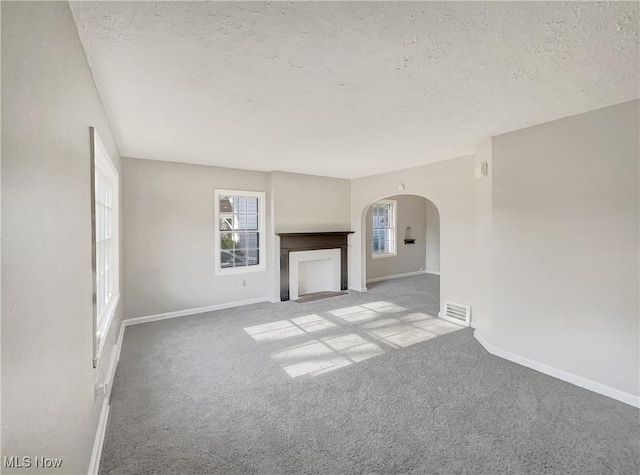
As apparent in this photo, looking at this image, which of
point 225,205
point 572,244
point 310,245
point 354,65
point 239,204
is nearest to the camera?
point 354,65

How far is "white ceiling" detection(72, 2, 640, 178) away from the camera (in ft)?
4.63

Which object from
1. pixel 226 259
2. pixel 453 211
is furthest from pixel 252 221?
pixel 453 211

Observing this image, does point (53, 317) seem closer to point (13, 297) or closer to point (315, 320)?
point (13, 297)

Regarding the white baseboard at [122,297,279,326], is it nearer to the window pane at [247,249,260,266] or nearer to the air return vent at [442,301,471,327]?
the window pane at [247,249,260,266]

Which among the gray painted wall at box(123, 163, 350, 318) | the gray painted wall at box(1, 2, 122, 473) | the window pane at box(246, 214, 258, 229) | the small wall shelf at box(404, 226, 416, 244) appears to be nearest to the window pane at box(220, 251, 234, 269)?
the gray painted wall at box(123, 163, 350, 318)

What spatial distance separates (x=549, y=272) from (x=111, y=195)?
184 inches

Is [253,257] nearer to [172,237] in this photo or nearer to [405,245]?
[172,237]

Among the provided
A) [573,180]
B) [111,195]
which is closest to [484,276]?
[573,180]

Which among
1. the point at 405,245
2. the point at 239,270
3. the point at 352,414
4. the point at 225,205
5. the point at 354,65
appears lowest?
the point at 352,414

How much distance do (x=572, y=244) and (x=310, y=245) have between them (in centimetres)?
408

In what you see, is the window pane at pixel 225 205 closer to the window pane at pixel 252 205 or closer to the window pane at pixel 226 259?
the window pane at pixel 252 205

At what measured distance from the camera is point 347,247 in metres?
6.54

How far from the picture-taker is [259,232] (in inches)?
220

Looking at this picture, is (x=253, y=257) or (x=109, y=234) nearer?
(x=109, y=234)
